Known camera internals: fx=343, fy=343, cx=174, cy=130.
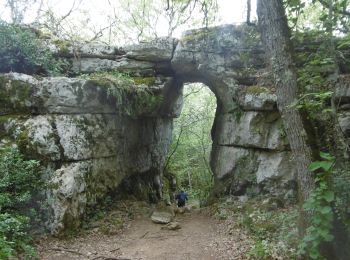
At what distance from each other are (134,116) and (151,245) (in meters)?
4.14

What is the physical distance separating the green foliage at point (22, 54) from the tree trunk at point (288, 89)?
6.31 meters

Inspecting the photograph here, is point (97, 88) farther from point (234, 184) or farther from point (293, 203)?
point (293, 203)

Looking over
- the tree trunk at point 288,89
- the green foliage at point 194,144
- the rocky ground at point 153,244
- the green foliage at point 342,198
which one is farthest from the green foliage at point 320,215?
the green foliage at point 194,144

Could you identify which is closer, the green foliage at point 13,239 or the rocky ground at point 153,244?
the green foliage at point 13,239

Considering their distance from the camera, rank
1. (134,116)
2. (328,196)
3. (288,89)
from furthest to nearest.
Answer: (134,116) < (288,89) < (328,196)

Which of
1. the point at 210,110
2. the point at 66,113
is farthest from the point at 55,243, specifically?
the point at 210,110

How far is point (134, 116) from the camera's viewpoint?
10430mm

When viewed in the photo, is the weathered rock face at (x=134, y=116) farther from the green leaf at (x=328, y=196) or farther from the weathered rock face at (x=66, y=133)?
the green leaf at (x=328, y=196)

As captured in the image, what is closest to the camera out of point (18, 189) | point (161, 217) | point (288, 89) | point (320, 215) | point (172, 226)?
point (320, 215)

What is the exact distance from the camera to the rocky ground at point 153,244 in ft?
22.5

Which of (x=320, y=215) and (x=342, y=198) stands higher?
(x=342, y=198)

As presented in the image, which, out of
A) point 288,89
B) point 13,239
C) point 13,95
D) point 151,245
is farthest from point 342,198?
point 13,95

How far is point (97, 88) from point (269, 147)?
5.02m

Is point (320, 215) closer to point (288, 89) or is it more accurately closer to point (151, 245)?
point (288, 89)
